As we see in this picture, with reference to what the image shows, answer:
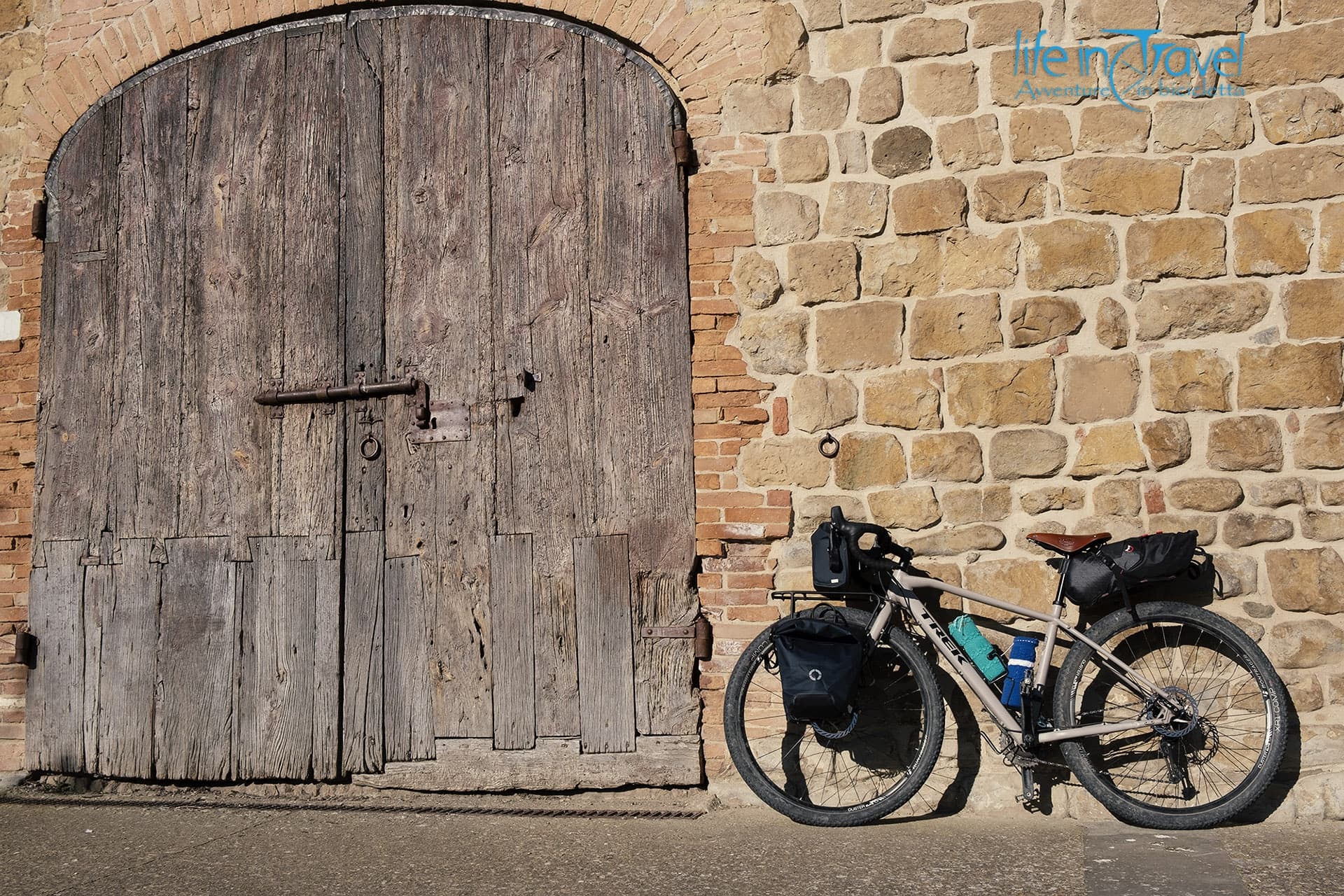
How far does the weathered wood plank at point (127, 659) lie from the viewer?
14.8 ft

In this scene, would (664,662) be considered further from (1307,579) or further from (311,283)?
(1307,579)

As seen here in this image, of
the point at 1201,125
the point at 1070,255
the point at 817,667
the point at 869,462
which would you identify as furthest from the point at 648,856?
the point at 1201,125

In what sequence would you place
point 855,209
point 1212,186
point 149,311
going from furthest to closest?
point 149,311 → point 855,209 → point 1212,186

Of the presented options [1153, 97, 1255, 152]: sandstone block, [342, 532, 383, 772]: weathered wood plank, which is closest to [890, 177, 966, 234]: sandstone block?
[1153, 97, 1255, 152]: sandstone block

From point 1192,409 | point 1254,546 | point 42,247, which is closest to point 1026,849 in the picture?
point 1254,546

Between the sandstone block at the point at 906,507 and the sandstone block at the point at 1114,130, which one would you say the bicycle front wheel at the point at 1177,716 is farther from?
the sandstone block at the point at 1114,130

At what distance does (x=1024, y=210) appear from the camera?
4.05m

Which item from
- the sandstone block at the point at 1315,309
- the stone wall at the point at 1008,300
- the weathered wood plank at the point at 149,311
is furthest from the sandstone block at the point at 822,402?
the weathered wood plank at the point at 149,311

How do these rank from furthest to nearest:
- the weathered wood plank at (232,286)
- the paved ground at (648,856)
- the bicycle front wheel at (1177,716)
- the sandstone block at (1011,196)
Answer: the weathered wood plank at (232,286) → the sandstone block at (1011,196) → the bicycle front wheel at (1177,716) → the paved ground at (648,856)

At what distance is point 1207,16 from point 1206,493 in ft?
5.77

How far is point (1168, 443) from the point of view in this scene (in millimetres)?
3889

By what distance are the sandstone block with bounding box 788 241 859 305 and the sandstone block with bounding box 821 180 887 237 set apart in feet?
0.20

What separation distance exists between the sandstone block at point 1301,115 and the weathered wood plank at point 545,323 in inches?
101

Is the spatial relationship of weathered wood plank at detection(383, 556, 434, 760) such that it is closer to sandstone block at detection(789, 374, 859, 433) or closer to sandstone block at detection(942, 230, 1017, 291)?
sandstone block at detection(789, 374, 859, 433)
